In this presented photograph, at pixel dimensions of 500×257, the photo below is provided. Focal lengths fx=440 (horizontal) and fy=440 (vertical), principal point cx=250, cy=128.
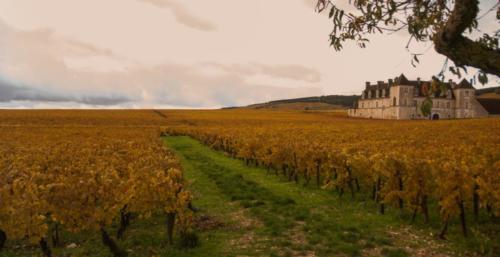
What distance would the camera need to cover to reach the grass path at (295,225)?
12430mm

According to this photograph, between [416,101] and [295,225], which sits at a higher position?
[416,101]

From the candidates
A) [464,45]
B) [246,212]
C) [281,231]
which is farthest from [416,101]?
[464,45]

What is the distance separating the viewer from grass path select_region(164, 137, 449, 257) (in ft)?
40.8

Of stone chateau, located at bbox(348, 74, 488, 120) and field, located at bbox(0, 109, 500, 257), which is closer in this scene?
field, located at bbox(0, 109, 500, 257)

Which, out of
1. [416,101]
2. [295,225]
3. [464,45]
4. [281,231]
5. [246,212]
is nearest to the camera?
[464,45]

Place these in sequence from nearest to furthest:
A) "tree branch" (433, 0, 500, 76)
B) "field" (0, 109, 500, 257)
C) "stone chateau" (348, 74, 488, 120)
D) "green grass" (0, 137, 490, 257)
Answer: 1. "tree branch" (433, 0, 500, 76)
2. "field" (0, 109, 500, 257)
3. "green grass" (0, 137, 490, 257)
4. "stone chateau" (348, 74, 488, 120)

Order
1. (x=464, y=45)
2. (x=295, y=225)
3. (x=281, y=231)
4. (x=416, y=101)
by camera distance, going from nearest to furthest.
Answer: (x=464, y=45) → (x=281, y=231) → (x=295, y=225) → (x=416, y=101)

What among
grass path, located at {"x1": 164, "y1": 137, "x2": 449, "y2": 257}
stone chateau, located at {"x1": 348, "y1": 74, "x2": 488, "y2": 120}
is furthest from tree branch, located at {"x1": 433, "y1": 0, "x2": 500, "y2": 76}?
stone chateau, located at {"x1": 348, "y1": 74, "x2": 488, "y2": 120}

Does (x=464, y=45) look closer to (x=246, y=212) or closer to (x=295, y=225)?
(x=295, y=225)

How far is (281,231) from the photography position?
1430 cm

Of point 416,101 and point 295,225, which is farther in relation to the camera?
point 416,101

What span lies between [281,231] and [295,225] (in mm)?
1003

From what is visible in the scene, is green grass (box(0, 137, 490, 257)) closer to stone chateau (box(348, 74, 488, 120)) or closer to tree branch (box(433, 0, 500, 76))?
tree branch (box(433, 0, 500, 76))

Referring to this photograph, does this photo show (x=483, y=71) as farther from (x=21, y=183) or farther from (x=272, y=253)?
(x=21, y=183)
